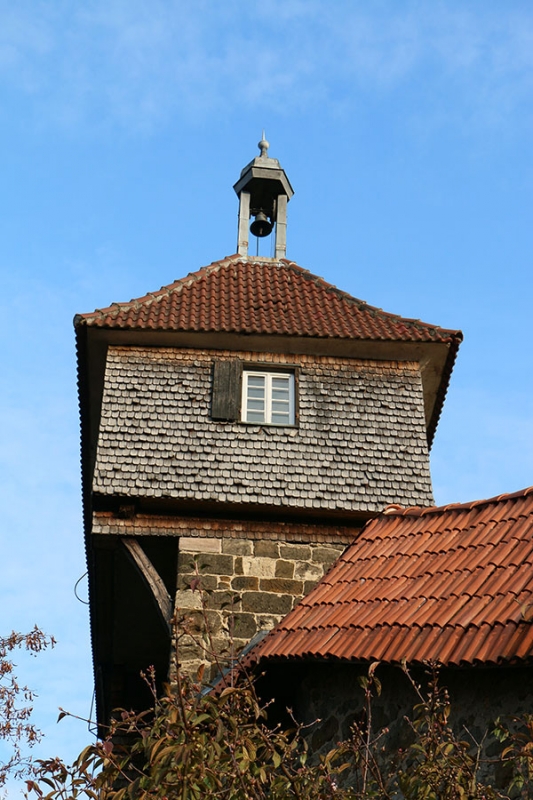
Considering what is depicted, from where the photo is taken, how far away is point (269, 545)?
12.8 meters

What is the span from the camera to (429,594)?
886 cm

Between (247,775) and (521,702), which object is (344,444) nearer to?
(521,702)

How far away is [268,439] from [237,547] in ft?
4.48

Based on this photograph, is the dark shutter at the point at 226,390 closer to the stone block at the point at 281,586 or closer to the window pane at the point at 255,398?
the window pane at the point at 255,398

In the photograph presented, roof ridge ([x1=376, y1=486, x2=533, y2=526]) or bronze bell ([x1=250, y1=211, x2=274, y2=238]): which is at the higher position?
bronze bell ([x1=250, y1=211, x2=274, y2=238])

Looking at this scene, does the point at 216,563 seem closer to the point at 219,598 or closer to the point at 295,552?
the point at 219,598

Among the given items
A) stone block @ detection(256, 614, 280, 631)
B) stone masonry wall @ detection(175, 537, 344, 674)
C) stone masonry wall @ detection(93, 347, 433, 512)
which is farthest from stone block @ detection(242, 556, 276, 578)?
stone masonry wall @ detection(93, 347, 433, 512)

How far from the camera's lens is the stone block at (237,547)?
41.9ft

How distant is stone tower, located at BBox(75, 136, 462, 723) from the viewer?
41.8 feet

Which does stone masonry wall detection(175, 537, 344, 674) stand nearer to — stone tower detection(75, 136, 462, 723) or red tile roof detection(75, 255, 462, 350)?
stone tower detection(75, 136, 462, 723)

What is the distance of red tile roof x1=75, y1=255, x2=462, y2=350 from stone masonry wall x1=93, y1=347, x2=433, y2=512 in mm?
376

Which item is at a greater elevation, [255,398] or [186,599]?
[255,398]

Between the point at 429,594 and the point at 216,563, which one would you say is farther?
the point at 216,563

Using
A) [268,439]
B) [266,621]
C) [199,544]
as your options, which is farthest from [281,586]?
[268,439]
